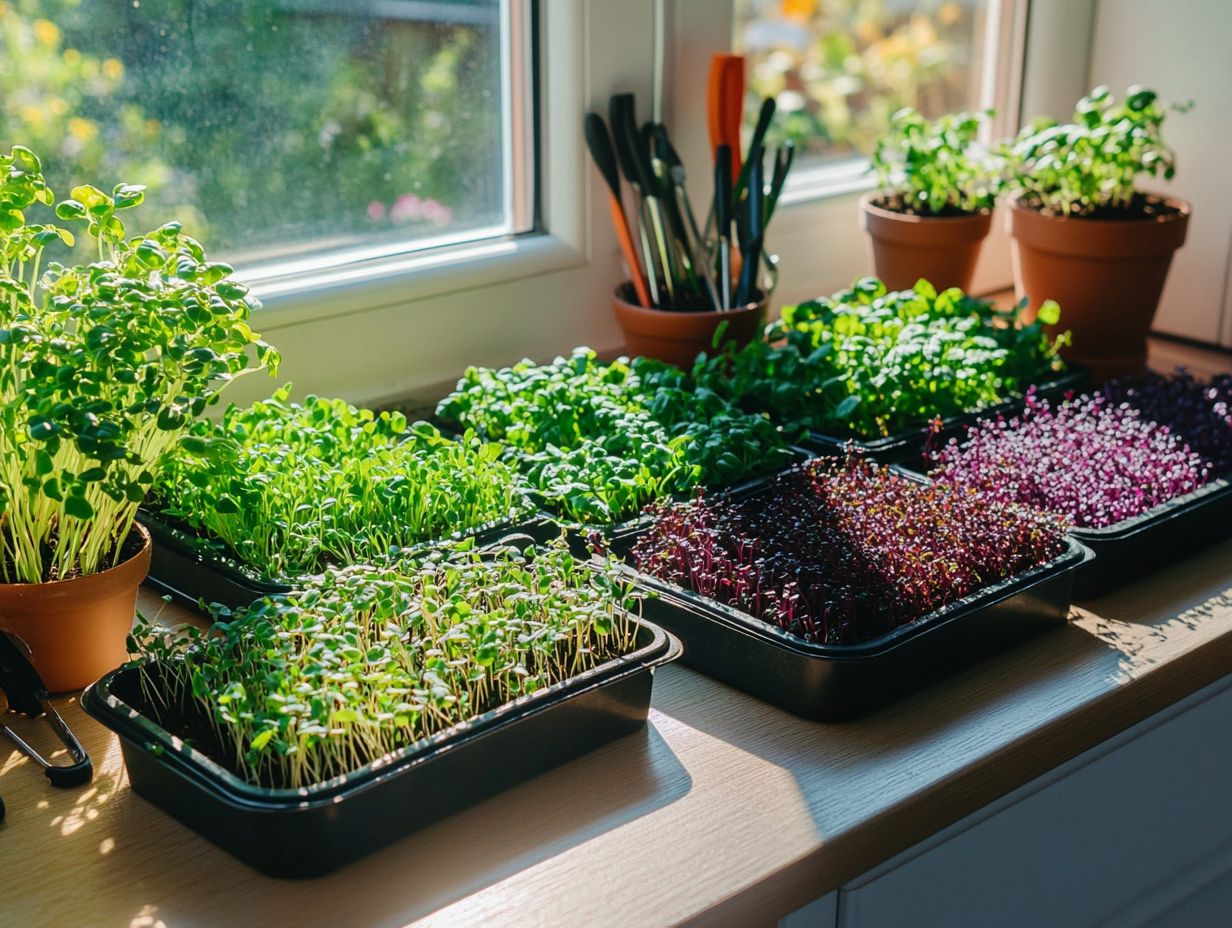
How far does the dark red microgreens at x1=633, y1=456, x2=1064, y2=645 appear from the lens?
979mm

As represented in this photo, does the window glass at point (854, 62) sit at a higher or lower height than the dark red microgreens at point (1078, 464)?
higher

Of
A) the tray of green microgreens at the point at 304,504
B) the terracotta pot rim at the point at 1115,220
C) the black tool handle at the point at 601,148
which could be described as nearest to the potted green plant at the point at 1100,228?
the terracotta pot rim at the point at 1115,220

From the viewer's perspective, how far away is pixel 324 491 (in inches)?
42.8

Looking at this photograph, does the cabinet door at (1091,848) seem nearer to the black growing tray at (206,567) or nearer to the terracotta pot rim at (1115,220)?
the black growing tray at (206,567)

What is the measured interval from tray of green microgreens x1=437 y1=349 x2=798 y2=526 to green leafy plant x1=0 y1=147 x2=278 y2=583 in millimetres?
321

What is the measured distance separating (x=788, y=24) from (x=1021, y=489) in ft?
4.79

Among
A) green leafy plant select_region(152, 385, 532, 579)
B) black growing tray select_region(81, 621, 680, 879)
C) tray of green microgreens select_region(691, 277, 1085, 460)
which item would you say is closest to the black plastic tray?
tray of green microgreens select_region(691, 277, 1085, 460)

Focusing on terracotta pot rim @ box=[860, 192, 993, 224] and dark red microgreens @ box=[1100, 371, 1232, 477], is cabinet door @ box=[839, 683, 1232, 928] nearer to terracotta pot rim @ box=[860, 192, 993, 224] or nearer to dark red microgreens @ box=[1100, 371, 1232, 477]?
dark red microgreens @ box=[1100, 371, 1232, 477]

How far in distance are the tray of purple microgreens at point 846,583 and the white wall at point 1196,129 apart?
0.83 m

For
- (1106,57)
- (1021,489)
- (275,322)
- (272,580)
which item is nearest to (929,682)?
(1021,489)

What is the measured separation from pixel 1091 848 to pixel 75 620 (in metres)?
0.75

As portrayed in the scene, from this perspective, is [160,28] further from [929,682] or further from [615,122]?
[929,682]

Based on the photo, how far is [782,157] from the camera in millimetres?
1519

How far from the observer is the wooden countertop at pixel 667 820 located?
763 mm
